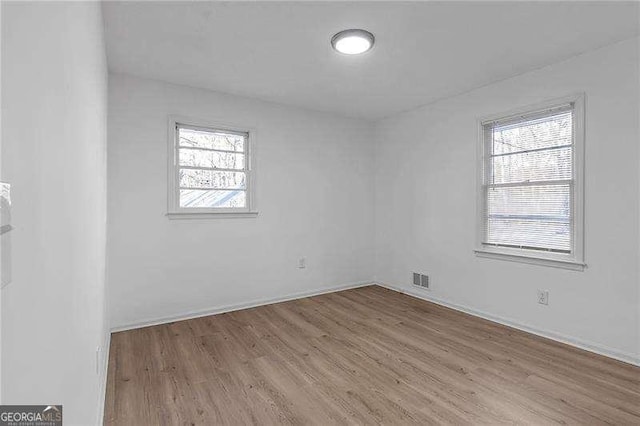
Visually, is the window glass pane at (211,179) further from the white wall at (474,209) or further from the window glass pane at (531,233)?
the window glass pane at (531,233)

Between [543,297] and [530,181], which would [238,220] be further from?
[543,297]

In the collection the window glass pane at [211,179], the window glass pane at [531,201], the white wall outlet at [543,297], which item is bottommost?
the white wall outlet at [543,297]

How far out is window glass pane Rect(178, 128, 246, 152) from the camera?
375 cm

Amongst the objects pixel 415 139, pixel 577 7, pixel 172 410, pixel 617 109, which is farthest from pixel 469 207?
pixel 172 410

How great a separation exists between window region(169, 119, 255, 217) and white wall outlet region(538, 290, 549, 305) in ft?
10.5

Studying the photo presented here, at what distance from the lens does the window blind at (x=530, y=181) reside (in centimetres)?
311

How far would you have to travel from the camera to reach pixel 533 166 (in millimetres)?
3330

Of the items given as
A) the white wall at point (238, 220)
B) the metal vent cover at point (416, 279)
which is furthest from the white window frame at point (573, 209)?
the white wall at point (238, 220)

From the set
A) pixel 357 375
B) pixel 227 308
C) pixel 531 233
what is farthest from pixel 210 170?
pixel 531 233

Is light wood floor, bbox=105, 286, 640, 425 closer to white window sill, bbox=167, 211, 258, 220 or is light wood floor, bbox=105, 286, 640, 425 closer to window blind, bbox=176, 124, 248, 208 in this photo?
white window sill, bbox=167, 211, 258, 220

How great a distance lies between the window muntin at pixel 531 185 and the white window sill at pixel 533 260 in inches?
1.4

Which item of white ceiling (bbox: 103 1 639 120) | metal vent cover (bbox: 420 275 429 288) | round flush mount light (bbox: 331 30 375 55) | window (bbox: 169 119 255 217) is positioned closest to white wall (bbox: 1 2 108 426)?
white ceiling (bbox: 103 1 639 120)

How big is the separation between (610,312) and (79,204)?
375 cm

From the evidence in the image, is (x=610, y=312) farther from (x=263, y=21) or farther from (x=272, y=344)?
(x=263, y=21)
